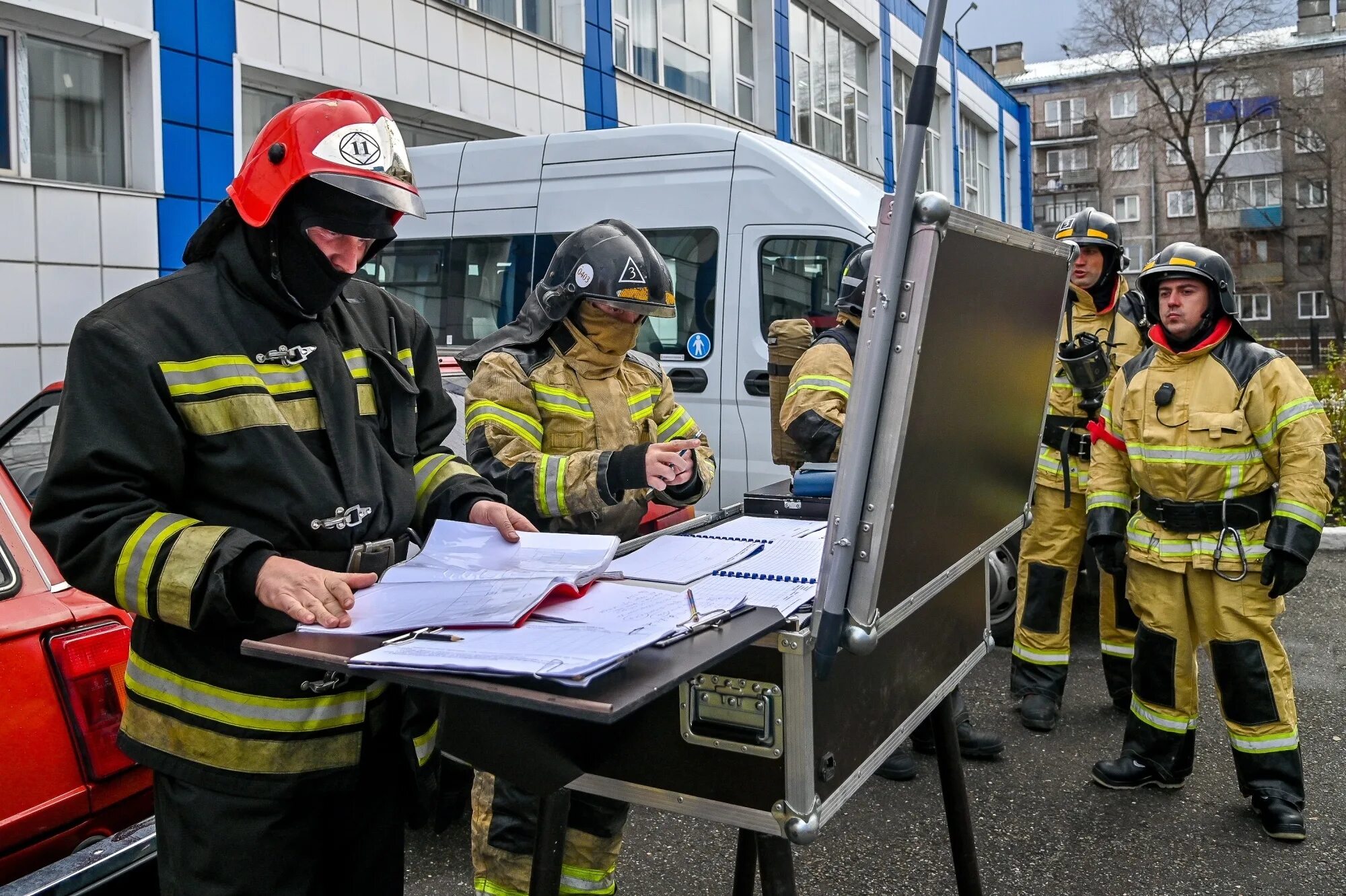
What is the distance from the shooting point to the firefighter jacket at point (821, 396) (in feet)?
14.6

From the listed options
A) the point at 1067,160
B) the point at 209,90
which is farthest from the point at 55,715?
the point at 1067,160

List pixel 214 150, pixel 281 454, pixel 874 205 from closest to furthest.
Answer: pixel 281 454 < pixel 874 205 < pixel 214 150

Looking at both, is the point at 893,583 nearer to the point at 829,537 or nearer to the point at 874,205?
the point at 829,537

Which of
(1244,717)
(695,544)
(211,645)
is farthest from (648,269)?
(1244,717)

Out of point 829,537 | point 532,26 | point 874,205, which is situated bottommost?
point 829,537

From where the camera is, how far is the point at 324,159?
1953 mm

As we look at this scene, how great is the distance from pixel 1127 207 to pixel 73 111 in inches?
2271

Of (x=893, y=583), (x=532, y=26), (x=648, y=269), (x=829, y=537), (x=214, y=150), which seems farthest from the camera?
(x=532, y=26)

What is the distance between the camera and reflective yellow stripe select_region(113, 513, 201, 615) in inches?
70.6

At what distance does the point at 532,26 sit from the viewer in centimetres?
1253

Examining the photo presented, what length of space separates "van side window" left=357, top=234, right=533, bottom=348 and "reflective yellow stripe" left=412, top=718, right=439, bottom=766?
5.31 meters

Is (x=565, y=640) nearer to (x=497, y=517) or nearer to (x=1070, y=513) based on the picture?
(x=497, y=517)

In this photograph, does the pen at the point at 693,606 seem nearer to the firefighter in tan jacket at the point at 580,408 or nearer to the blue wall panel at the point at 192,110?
the firefighter in tan jacket at the point at 580,408

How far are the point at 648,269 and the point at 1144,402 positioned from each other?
88.4 inches
